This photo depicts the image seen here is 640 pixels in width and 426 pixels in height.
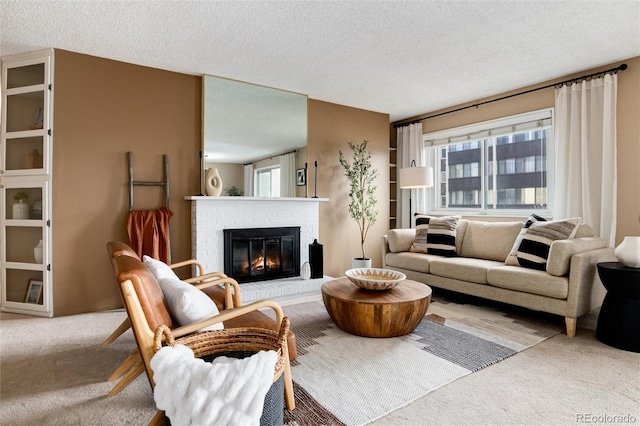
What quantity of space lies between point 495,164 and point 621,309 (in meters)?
2.67

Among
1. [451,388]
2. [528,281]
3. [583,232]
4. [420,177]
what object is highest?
[420,177]

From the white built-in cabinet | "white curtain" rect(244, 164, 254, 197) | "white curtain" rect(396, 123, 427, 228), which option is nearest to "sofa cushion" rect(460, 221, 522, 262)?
"white curtain" rect(396, 123, 427, 228)

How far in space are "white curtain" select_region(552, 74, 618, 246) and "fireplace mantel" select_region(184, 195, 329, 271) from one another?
288 centimetres

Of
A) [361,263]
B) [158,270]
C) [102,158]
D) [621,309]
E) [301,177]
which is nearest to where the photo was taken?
[158,270]

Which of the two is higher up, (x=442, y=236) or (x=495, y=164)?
(x=495, y=164)

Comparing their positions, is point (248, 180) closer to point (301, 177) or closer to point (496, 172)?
point (301, 177)

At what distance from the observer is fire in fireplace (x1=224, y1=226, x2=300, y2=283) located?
4.04m

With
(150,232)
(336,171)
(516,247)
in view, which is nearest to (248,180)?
(150,232)

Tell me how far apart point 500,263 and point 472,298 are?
22.5 inches

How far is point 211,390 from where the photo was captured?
1.06 metres

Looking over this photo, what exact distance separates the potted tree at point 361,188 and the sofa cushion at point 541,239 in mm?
2183

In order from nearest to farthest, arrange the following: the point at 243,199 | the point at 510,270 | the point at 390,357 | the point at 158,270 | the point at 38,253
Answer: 1. the point at 158,270
2. the point at 390,357
3. the point at 510,270
4. the point at 38,253
5. the point at 243,199

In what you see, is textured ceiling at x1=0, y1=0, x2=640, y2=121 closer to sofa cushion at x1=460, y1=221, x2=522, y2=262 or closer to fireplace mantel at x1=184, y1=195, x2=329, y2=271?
fireplace mantel at x1=184, y1=195, x2=329, y2=271

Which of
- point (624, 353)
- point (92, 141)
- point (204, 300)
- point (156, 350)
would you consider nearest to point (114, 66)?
point (92, 141)
